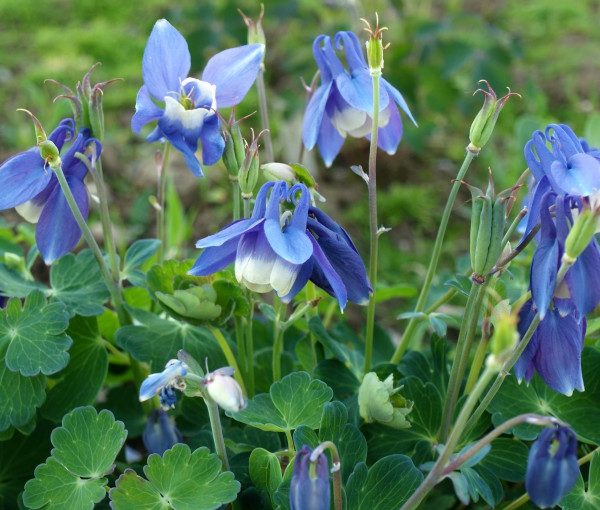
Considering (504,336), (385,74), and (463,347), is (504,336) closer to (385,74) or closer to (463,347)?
(463,347)

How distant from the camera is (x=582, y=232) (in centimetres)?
89

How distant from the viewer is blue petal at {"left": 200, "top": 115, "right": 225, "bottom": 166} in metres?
1.20

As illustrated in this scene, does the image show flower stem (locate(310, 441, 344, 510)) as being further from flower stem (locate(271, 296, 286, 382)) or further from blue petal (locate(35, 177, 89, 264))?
blue petal (locate(35, 177, 89, 264))

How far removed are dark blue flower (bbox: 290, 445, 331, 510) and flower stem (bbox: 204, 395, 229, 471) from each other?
0.50 feet

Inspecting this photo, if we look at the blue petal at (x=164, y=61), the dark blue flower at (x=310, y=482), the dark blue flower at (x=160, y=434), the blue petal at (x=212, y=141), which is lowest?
the dark blue flower at (x=160, y=434)

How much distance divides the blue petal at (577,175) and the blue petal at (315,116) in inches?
15.8

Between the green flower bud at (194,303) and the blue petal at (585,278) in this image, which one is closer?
the blue petal at (585,278)

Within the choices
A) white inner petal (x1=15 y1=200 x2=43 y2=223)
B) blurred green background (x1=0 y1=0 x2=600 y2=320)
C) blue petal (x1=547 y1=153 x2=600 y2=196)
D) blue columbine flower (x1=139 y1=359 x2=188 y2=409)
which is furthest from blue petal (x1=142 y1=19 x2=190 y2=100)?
blurred green background (x1=0 y1=0 x2=600 y2=320)

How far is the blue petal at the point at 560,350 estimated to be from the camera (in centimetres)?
107

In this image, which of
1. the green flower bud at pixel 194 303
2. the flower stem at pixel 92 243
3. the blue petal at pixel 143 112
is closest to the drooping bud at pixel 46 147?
the flower stem at pixel 92 243

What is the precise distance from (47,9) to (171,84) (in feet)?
9.36

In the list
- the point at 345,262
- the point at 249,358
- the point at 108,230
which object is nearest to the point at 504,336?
the point at 345,262

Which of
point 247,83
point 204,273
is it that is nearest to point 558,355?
point 204,273

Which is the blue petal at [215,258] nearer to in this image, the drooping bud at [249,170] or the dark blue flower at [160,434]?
the drooping bud at [249,170]
